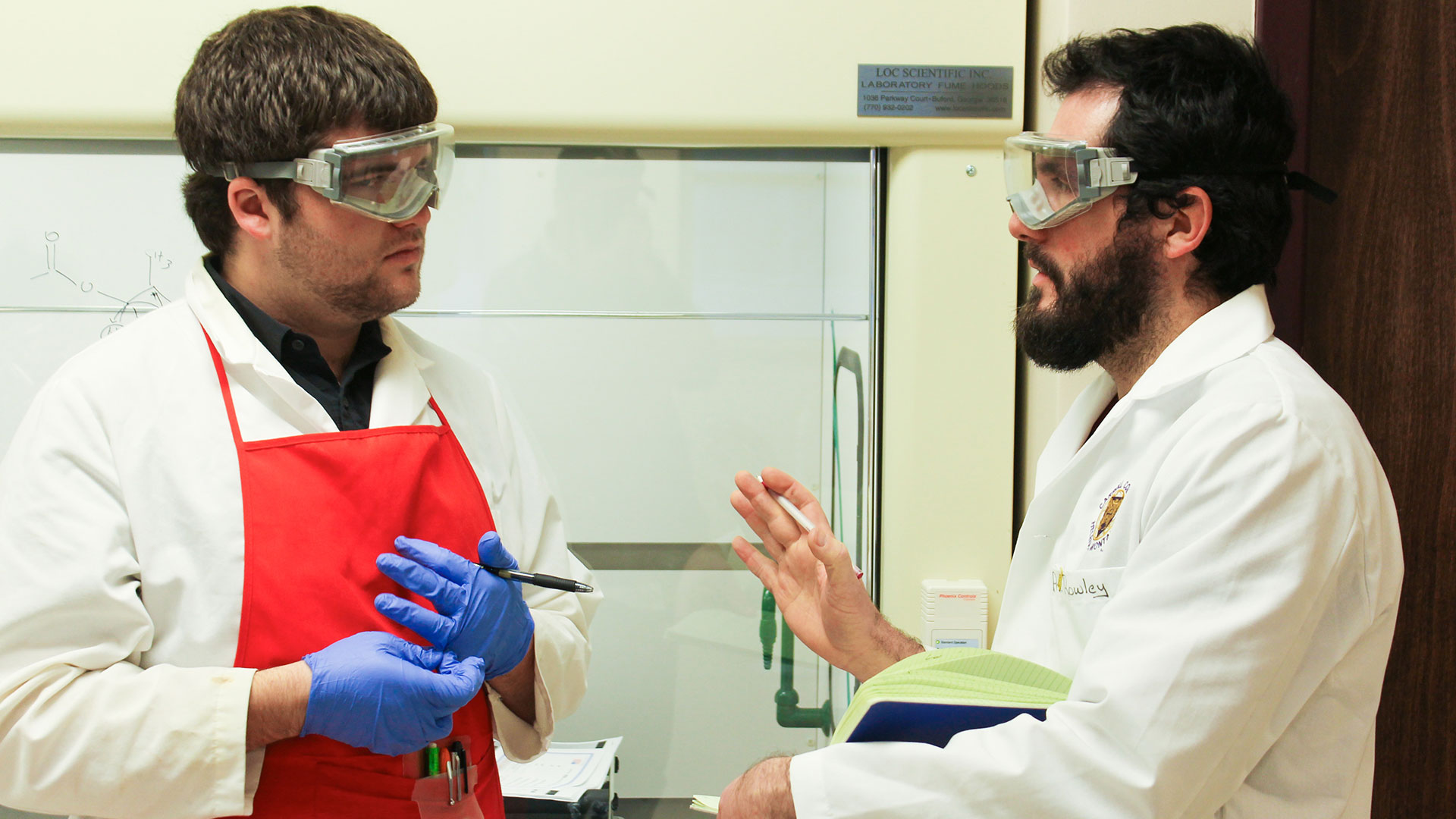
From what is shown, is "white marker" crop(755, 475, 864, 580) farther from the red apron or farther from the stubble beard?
the stubble beard

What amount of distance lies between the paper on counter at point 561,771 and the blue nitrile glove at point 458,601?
0.56m

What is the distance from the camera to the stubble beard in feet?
4.32

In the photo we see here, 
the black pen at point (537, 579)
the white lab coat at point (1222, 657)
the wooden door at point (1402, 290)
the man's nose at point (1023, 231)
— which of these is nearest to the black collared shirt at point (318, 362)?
the black pen at point (537, 579)

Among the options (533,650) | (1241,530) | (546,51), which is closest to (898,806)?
(1241,530)

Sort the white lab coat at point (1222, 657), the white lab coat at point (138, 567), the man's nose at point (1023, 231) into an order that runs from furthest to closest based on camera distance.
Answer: the man's nose at point (1023, 231) → the white lab coat at point (138, 567) → the white lab coat at point (1222, 657)

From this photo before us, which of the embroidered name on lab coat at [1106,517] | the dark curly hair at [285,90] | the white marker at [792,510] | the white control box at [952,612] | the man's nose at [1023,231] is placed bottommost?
the white control box at [952,612]

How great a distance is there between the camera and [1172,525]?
1029mm

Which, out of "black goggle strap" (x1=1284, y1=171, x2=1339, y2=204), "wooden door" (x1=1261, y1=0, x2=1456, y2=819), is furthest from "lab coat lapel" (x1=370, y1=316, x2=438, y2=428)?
"wooden door" (x1=1261, y1=0, x2=1456, y2=819)

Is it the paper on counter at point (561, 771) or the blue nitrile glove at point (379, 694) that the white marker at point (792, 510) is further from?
the paper on counter at point (561, 771)

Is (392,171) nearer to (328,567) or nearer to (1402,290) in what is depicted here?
(328,567)

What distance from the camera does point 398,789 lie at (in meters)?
1.26

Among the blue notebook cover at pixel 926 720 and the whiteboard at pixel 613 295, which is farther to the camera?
the whiteboard at pixel 613 295

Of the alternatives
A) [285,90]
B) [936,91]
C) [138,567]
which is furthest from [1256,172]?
[138,567]

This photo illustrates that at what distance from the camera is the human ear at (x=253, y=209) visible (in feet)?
4.30
